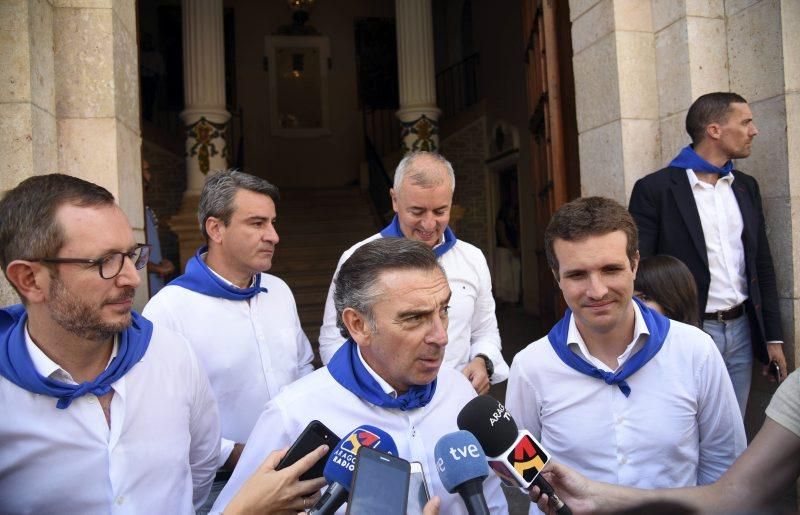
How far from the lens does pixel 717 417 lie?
199 centimetres

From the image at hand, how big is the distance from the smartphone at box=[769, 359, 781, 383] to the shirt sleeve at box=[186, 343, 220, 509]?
9.49 feet

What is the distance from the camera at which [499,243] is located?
12805 mm

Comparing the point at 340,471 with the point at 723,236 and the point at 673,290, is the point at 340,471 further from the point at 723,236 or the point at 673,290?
the point at 723,236

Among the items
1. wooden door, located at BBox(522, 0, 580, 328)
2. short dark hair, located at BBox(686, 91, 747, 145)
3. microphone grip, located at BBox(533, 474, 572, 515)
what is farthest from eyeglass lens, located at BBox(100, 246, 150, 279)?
wooden door, located at BBox(522, 0, 580, 328)

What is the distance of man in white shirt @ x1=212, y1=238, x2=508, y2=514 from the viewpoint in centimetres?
174

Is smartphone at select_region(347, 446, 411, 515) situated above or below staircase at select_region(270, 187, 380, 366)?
below

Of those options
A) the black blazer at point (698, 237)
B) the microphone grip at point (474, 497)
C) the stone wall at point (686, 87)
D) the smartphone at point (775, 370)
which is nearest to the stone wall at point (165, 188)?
the stone wall at point (686, 87)

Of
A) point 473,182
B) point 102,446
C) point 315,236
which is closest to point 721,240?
point 102,446

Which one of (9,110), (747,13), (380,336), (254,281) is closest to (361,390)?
(380,336)

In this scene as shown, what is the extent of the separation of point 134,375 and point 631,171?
11.0ft

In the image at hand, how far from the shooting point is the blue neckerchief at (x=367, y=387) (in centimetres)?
175

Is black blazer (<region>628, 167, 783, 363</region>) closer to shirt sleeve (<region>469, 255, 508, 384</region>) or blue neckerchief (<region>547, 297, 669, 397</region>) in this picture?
shirt sleeve (<region>469, 255, 508, 384</region>)

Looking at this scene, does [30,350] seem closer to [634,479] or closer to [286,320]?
[286,320]

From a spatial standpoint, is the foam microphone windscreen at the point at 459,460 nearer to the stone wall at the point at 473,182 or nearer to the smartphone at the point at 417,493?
the smartphone at the point at 417,493
